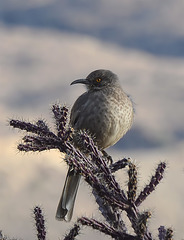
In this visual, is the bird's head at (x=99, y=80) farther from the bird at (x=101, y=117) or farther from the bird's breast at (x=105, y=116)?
the bird's breast at (x=105, y=116)

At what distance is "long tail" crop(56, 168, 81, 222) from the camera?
481cm

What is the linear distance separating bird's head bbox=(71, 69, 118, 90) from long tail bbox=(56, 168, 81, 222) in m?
1.37

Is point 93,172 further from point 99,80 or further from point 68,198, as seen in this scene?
point 99,80

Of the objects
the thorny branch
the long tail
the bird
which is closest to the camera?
the thorny branch

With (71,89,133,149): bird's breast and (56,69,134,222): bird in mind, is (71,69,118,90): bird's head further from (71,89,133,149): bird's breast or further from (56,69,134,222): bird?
(71,89,133,149): bird's breast

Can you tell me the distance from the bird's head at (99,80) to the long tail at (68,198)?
54.0 inches

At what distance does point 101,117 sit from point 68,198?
1.13m

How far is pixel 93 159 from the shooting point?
2.71 m

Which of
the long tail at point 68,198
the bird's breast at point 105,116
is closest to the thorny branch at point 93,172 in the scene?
the long tail at point 68,198

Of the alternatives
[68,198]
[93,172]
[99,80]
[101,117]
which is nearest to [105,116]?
[101,117]

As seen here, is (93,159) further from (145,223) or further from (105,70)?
(105,70)

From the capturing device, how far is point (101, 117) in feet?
18.3

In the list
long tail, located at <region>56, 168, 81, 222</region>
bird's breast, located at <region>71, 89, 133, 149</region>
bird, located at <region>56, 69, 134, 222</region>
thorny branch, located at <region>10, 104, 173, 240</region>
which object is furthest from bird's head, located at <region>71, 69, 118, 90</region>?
thorny branch, located at <region>10, 104, 173, 240</region>

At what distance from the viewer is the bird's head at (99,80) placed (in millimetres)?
6234
